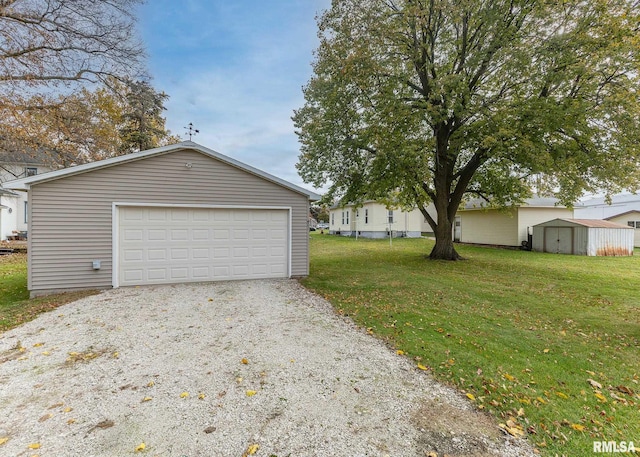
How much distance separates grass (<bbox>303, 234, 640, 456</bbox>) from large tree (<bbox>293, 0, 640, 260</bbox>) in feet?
13.5

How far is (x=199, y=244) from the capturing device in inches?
321

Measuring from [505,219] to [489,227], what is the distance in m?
1.38

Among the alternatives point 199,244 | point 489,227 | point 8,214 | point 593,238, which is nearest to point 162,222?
point 199,244

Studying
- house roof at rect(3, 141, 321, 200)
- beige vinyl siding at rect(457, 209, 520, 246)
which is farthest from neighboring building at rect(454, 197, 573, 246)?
house roof at rect(3, 141, 321, 200)

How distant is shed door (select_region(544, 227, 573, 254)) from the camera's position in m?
15.7

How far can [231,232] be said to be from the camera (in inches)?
334

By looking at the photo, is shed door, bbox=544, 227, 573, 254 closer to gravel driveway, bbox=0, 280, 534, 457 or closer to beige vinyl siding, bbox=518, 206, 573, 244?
beige vinyl siding, bbox=518, 206, 573, 244

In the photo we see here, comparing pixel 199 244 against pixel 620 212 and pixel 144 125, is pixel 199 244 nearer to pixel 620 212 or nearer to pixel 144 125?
pixel 144 125

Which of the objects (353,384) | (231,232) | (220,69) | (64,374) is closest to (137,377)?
(64,374)

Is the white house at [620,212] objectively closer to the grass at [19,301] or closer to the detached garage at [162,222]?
the detached garage at [162,222]

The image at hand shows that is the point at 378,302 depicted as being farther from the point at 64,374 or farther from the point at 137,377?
the point at 64,374

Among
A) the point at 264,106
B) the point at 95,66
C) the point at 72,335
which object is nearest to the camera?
the point at 72,335

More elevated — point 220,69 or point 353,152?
point 220,69

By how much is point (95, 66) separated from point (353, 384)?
55.3ft
